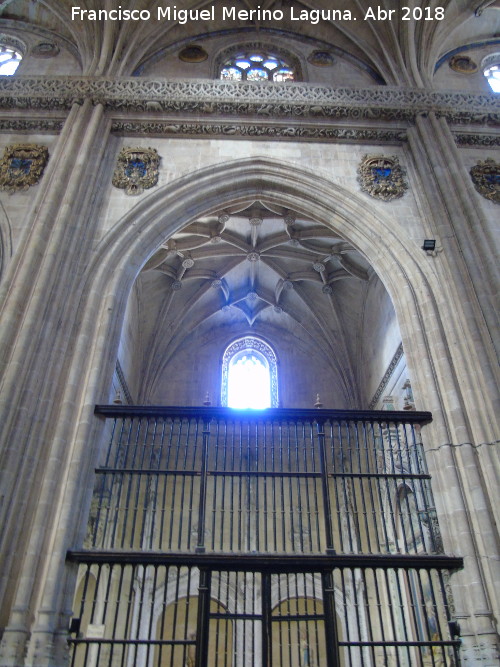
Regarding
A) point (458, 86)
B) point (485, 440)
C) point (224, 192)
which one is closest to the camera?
point (485, 440)

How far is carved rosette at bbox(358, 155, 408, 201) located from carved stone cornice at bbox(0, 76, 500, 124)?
1.21 m

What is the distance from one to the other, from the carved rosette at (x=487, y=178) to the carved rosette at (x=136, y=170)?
5918mm

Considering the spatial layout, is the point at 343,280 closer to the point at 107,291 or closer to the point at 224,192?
the point at 224,192

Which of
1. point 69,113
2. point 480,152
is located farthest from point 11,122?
point 480,152

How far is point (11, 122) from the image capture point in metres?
10.7

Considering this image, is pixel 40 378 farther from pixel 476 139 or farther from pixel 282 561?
pixel 476 139

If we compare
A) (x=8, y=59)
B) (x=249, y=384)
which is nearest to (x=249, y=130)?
(x=8, y=59)

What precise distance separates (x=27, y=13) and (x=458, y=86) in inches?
400

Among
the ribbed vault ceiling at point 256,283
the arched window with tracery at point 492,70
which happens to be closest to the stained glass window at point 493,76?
the arched window with tracery at point 492,70

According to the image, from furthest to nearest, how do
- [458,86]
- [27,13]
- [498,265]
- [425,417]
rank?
[27,13] < [458,86] < [498,265] < [425,417]

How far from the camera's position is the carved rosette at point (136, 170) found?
9.91m

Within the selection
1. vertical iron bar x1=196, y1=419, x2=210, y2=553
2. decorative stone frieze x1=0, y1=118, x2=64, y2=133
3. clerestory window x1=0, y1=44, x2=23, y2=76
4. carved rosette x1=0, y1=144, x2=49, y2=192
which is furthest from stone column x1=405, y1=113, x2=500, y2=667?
clerestory window x1=0, y1=44, x2=23, y2=76

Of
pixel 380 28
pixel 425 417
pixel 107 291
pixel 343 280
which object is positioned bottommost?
pixel 425 417

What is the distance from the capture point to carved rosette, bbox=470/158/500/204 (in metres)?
9.91
